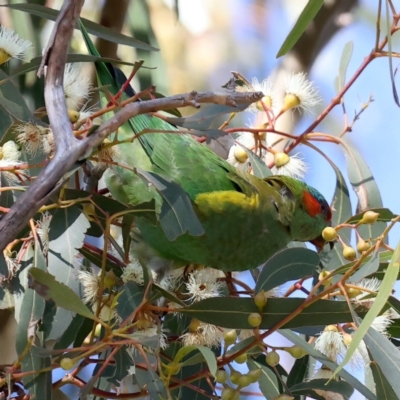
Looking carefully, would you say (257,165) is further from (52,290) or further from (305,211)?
(52,290)

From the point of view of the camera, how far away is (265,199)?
134cm

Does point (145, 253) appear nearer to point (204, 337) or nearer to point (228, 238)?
point (228, 238)

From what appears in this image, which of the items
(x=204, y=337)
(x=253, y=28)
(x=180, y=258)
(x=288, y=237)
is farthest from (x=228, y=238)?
(x=253, y=28)

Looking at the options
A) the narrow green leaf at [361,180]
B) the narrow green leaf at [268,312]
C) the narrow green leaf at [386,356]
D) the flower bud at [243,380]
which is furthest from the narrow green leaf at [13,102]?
the narrow green leaf at [361,180]

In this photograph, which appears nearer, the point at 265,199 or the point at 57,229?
the point at 57,229

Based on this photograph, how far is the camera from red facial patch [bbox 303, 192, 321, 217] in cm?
144

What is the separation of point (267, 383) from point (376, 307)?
45 cm

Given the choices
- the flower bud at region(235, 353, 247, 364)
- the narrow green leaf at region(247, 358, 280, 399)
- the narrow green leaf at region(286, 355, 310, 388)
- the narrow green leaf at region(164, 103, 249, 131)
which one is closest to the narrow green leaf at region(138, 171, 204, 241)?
the narrow green leaf at region(164, 103, 249, 131)

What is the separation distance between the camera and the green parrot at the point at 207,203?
1235 mm

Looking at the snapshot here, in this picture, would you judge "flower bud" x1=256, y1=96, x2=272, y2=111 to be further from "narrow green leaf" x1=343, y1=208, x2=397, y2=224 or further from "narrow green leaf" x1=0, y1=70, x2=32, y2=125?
"narrow green leaf" x1=0, y1=70, x2=32, y2=125

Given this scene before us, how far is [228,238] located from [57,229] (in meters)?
0.44

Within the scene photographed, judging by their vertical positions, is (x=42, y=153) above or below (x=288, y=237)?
above

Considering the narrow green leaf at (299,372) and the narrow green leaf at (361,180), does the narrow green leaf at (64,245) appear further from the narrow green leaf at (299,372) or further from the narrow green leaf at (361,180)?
the narrow green leaf at (361,180)

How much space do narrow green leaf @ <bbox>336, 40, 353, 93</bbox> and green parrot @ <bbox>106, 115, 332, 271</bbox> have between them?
0.83 feet
